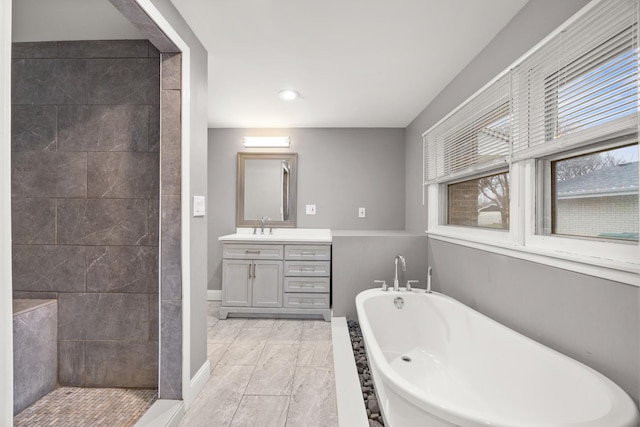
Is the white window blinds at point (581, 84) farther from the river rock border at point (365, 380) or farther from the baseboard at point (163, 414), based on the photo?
the baseboard at point (163, 414)

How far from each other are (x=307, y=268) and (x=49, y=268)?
2.05 m

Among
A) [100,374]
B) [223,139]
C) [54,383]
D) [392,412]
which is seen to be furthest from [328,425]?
[223,139]

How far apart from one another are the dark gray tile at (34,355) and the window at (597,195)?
2.84 m

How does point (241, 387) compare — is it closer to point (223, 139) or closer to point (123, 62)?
point (123, 62)

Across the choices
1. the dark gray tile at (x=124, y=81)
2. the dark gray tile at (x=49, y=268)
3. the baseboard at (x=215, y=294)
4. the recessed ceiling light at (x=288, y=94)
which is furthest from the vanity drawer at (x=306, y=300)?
the dark gray tile at (x=124, y=81)

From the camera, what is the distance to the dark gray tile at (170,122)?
170 centimetres

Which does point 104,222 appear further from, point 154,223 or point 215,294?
point 215,294

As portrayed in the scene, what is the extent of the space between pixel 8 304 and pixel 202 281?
1.25 meters

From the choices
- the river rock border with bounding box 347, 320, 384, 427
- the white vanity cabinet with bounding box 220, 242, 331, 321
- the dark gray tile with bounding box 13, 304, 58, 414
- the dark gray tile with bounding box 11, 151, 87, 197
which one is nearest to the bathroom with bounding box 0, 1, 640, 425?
the white vanity cabinet with bounding box 220, 242, 331, 321

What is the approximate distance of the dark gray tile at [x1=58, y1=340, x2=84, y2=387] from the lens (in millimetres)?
1911

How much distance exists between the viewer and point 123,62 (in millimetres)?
1882

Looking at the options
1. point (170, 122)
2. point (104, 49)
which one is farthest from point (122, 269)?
point (104, 49)

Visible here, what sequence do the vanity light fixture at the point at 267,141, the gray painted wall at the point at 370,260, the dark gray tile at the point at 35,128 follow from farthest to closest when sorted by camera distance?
the vanity light fixture at the point at 267,141
the gray painted wall at the point at 370,260
the dark gray tile at the point at 35,128

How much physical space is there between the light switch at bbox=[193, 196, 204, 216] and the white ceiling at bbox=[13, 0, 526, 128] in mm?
987
